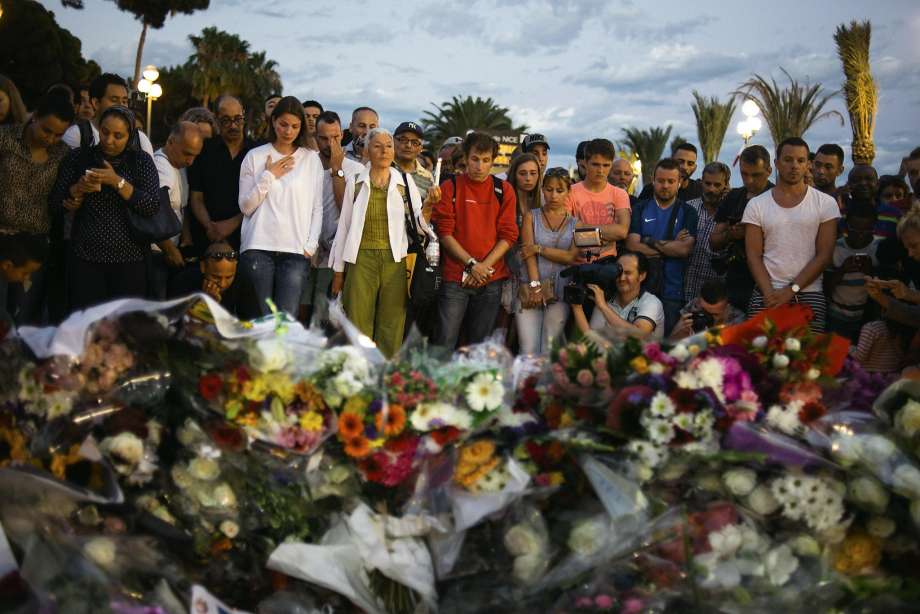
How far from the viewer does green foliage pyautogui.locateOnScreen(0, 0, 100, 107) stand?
2742 cm

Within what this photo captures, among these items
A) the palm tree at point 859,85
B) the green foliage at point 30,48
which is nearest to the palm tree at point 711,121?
the palm tree at point 859,85

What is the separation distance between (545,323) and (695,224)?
1.38 meters

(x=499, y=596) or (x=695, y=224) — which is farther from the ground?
(x=695, y=224)

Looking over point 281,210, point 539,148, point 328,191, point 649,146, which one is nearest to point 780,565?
point 281,210

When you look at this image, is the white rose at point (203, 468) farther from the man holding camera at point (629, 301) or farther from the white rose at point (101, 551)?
the man holding camera at point (629, 301)

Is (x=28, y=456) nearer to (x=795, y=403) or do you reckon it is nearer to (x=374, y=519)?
(x=374, y=519)

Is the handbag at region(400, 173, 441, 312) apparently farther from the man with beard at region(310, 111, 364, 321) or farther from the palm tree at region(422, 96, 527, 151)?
the palm tree at region(422, 96, 527, 151)

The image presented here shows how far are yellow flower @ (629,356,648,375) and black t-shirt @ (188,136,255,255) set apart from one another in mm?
4438

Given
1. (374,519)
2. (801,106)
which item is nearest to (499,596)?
(374,519)

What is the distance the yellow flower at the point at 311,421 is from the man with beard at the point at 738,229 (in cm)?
422

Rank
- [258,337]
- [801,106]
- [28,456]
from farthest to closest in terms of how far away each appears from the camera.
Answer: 1. [801,106]
2. [258,337]
3. [28,456]

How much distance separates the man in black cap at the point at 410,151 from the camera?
7359 mm

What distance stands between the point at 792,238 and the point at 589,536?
395 centimetres

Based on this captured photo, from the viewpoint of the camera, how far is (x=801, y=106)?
73.5 feet
